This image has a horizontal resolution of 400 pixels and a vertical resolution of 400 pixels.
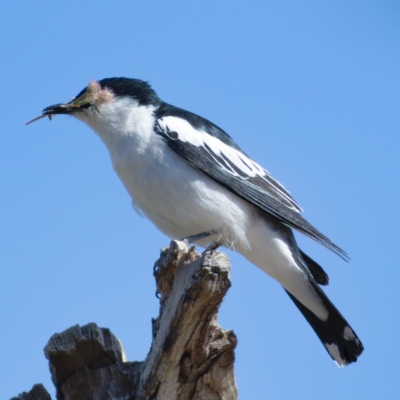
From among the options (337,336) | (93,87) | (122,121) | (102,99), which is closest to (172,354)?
(337,336)

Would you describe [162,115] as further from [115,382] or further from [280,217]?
[115,382]

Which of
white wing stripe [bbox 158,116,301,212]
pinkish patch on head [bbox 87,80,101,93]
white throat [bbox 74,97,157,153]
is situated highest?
pinkish patch on head [bbox 87,80,101,93]

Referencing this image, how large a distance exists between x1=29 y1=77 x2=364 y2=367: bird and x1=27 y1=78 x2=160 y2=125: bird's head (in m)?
0.01

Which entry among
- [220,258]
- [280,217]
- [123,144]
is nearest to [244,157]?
[280,217]

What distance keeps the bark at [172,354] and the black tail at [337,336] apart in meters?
2.35

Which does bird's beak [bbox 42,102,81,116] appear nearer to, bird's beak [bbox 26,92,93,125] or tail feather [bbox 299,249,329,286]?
bird's beak [bbox 26,92,93,125]

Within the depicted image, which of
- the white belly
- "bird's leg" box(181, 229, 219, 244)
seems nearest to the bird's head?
the white belly

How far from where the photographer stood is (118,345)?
18.4 feet

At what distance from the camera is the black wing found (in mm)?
7160

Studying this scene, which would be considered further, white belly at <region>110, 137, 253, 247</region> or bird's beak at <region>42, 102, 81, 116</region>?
bird's beak at <region>42, 102, 81, 116</region>

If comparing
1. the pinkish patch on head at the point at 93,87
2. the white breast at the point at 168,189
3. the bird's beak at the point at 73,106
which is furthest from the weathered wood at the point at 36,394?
the pinkish patch on head at the point at 93,87

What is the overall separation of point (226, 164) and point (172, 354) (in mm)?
2738

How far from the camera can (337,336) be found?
7.34 meters

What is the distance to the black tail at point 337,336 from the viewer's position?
23.8ft
